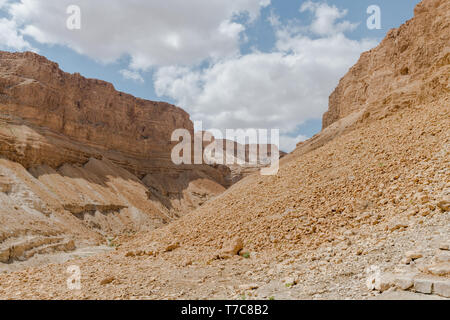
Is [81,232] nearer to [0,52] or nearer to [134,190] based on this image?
[134,190]

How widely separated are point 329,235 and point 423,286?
290cm

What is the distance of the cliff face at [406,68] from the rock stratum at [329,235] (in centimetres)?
15

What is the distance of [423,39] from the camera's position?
51.9 ft

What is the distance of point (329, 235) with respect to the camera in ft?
21.5

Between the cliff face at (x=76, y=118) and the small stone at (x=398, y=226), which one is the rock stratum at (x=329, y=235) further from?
the cliff face at (x=76, y=118)

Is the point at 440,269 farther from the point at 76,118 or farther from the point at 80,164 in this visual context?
the point at 76,118

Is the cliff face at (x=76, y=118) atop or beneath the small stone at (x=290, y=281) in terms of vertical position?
atop

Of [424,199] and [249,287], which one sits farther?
[424,199]

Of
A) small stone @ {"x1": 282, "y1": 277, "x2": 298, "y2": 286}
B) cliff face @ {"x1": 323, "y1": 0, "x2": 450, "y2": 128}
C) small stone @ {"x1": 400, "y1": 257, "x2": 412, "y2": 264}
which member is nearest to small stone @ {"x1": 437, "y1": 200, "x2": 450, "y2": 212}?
small stone @ {"x1": 400, "y1": 257, "x2": 412, "y2": 264}

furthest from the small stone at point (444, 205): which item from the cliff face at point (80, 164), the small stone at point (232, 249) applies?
the cliff face at point (80, 164)

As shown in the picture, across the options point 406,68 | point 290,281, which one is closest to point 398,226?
point 290,281

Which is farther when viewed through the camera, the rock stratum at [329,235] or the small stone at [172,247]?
the small stone at [172,247]

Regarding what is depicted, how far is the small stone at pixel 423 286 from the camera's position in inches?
142

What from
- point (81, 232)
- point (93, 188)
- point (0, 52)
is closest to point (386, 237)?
point (81, 232)
